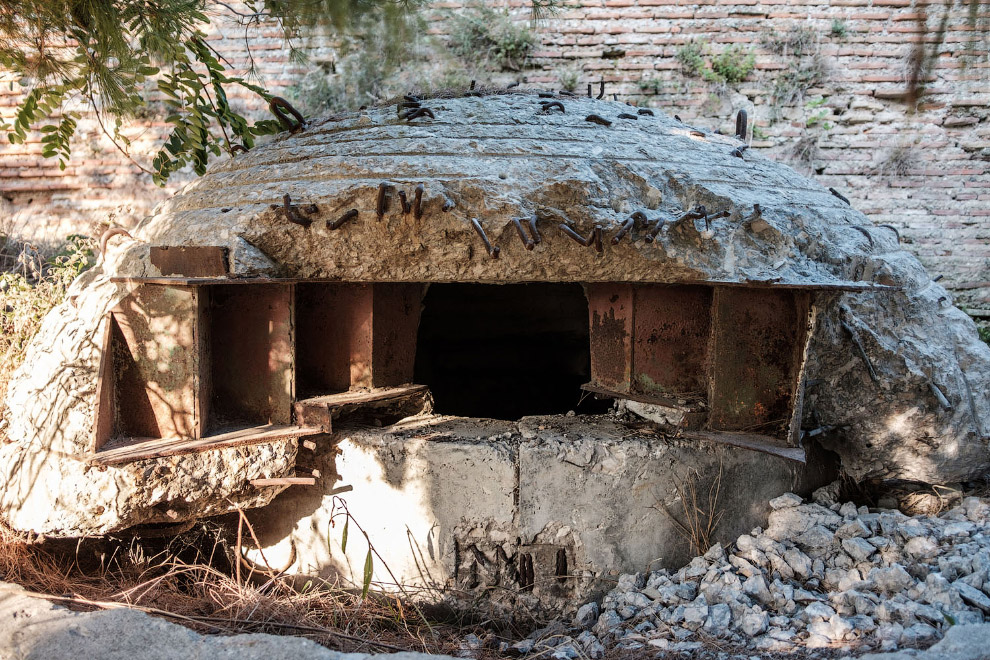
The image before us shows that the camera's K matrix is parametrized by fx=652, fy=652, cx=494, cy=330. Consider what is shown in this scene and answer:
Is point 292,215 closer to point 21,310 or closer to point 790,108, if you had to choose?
point 21,310

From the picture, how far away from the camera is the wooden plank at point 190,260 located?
101 inches

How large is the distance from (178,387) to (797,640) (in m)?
2.44

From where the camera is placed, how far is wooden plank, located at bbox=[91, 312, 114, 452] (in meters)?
2.46

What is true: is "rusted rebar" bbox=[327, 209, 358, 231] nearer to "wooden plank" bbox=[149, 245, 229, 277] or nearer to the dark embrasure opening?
"wooden plank" bbox=[149, 245, 229, 277]

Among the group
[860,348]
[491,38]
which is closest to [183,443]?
[860,348]

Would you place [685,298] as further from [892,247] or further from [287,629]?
[287,629]

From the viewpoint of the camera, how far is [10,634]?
2.16 m

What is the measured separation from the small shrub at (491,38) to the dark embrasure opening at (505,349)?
2.72 meters

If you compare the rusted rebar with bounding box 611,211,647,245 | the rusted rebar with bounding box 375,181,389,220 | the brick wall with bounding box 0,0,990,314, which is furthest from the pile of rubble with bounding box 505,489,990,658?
the brick wall with bounding box 0,0,990,314

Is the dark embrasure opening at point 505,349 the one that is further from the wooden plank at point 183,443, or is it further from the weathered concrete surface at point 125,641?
the weathered concrete surface at point 125,641

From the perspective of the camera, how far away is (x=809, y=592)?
248cm

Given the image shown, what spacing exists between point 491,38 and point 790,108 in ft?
10.2

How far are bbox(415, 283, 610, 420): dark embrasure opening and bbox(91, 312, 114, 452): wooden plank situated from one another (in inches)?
114

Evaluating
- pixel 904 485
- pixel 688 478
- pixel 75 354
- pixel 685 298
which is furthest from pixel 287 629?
pixel 904 485
